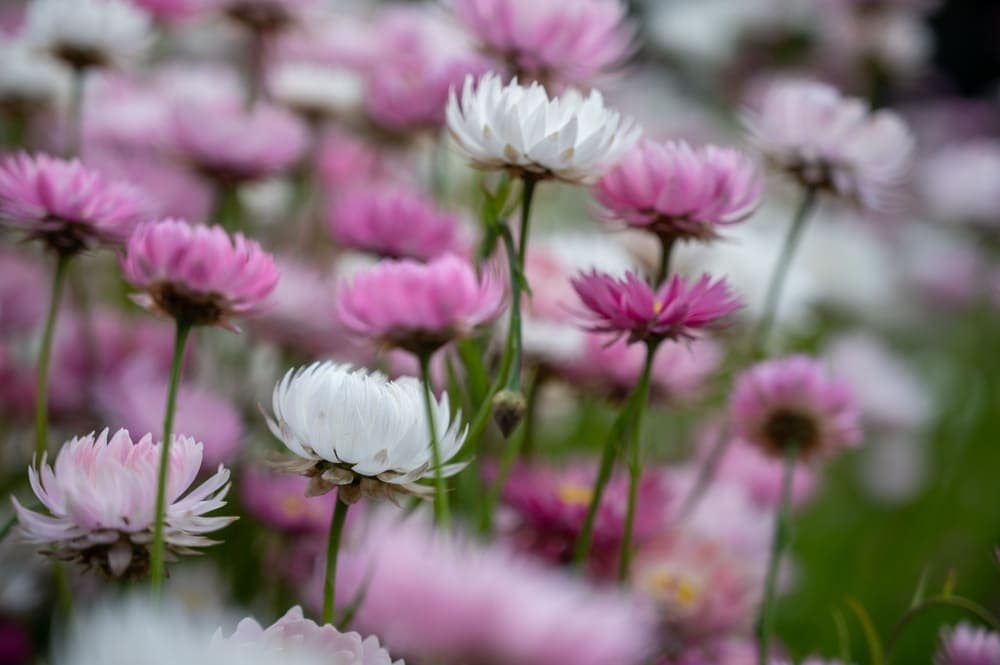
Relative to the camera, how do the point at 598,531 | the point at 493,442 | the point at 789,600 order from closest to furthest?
the point at 598,531, the point at 493,442, the point at 789,600

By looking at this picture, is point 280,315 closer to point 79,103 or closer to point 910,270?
point 79,103

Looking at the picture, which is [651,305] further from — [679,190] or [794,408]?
[794,408]

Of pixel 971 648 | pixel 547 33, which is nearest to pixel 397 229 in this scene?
pixel 547 33

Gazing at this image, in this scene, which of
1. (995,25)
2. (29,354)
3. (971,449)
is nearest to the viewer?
(29,354)

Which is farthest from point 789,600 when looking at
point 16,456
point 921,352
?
point 921,352

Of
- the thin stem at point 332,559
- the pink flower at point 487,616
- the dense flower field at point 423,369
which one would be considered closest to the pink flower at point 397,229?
the dense flower field at point 423,369
